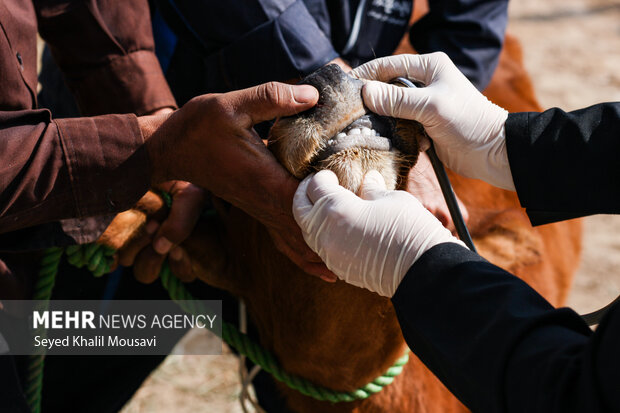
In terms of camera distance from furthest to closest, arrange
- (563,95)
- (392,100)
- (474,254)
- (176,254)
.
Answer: (563,95)
(176,254)
(392,100)
(474,254)

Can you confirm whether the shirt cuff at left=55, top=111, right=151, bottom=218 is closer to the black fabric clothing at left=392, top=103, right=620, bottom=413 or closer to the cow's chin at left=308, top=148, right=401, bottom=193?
the cow's chin at left=308, top=148, right=401, bottom=193

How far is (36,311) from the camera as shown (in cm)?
175

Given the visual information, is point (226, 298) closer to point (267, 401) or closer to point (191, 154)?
point (267, 401)

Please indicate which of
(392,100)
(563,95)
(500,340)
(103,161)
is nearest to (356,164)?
(392,100)

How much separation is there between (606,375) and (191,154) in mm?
967

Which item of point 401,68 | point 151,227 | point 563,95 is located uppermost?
point 401,68

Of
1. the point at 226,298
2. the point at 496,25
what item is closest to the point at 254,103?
the point at 226,298

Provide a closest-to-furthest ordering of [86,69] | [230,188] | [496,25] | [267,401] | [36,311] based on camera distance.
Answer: [230,188] → [36,311] → [86,69] → [267,401] → [496,25]

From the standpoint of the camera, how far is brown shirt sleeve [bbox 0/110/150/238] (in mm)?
1321

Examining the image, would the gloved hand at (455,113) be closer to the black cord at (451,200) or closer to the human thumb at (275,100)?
the black cord at (451,200)

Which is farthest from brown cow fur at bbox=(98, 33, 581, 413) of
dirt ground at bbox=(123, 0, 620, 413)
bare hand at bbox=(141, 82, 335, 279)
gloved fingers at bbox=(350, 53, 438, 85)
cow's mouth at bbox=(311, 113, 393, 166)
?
dirt ground at bbox=(123, 0, 620, 413)

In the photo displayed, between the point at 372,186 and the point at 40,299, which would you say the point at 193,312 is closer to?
the point at 40,299

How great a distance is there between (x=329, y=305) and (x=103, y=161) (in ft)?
2.13

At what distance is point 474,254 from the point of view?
3.98 feet
